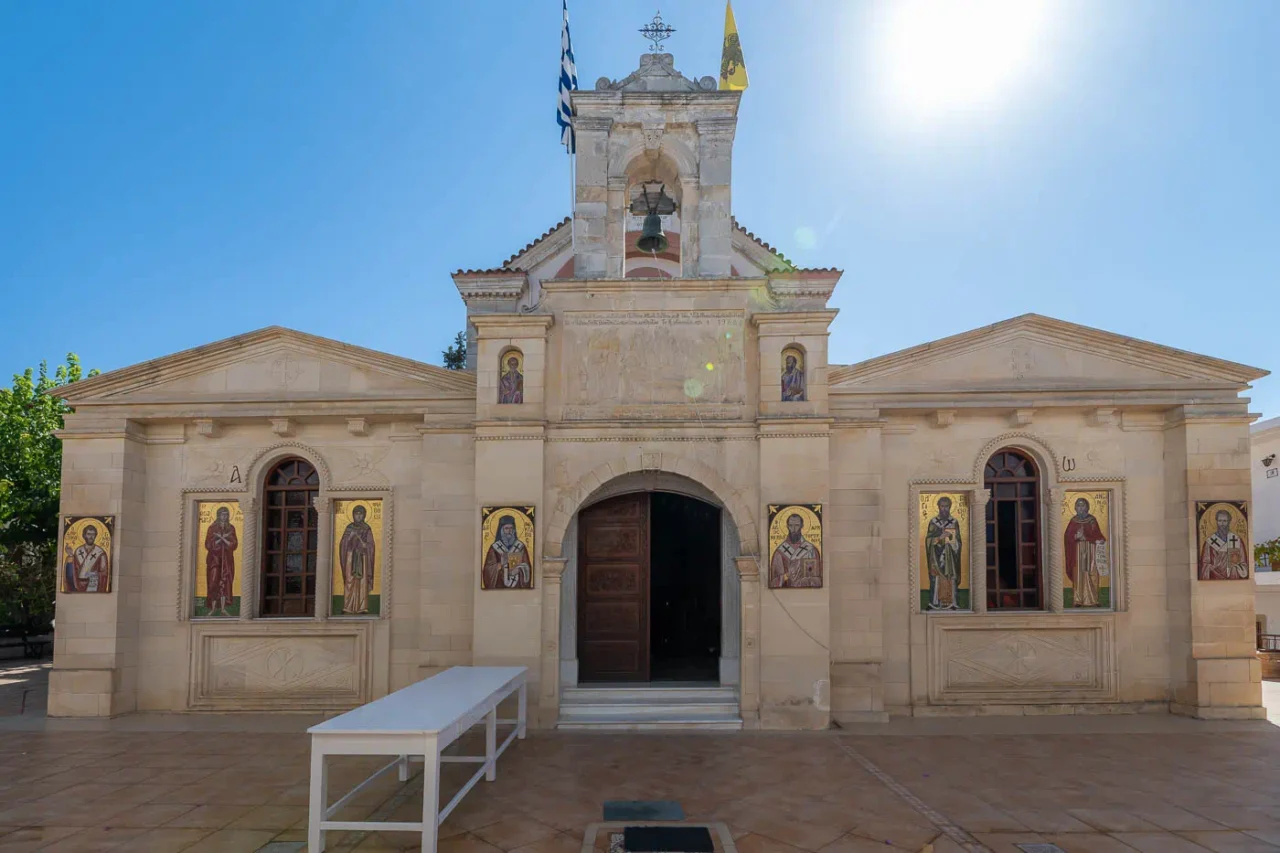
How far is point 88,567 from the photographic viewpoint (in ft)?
A: 40.7

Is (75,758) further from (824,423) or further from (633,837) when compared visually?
(824,423)

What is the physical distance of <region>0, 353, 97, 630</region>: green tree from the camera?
791 inches

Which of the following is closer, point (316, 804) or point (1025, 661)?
point (316, 804)

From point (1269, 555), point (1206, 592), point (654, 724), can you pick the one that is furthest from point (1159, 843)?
point (1269, 555)

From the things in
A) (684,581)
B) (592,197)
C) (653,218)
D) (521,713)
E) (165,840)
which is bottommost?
(165,840)

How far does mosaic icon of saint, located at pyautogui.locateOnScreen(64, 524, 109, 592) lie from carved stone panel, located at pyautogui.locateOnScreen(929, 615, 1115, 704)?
39.4 feet

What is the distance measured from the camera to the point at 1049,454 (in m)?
12.6

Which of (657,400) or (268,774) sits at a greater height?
A: (657,400)

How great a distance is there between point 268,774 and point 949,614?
9.09 m

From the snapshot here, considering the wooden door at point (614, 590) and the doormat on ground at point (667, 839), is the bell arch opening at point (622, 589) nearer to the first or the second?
the wooden door at point (614, 590)

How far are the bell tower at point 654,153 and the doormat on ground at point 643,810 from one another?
23.0 ft

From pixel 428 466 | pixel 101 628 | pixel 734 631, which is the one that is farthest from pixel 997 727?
pixel 101 628

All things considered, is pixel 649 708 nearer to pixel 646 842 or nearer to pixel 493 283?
pixel 646 842

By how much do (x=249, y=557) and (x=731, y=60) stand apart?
10.3 m
